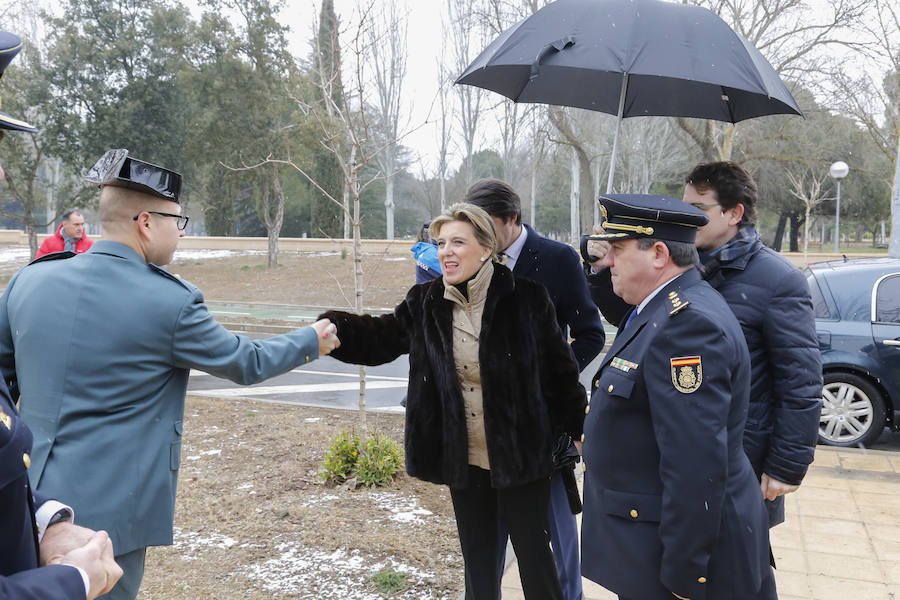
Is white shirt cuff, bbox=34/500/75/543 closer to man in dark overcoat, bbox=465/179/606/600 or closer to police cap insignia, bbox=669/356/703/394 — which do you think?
police cap insignia, bbox=669/356/703/394

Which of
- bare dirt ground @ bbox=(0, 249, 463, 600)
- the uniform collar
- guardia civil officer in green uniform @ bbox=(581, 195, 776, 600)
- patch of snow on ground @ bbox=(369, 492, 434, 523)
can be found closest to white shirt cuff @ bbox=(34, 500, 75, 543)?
the uniform collar

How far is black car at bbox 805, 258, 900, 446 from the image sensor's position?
22.0 ft

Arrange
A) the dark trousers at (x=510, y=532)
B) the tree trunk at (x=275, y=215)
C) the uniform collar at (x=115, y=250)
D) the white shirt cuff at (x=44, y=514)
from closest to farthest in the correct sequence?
the white shirt cuff at (x=44, y=514), the uniform collar at (x=115, y=250), the dark trousers at (x=510, y=532), the tree trunk at (x=275, y=215)

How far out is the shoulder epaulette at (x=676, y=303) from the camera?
7.13 feet

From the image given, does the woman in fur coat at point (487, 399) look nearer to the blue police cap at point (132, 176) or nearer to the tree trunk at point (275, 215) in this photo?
the blue police cap at point (132, 176)

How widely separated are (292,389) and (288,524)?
195 inches

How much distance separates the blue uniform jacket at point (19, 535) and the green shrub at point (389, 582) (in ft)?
8.40

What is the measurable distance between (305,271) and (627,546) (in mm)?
24749

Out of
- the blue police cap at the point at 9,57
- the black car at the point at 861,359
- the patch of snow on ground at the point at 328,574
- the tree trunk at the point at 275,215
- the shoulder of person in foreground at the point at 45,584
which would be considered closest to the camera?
the shoulder of person in foreground at the point at 45,584

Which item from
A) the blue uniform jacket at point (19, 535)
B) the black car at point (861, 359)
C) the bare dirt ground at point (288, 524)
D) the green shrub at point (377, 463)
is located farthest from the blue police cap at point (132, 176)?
the black car at point (861, 359)

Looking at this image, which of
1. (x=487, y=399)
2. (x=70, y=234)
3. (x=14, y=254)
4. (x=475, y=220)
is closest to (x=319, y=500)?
(x=487, y=399)

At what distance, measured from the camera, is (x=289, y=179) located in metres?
41.0

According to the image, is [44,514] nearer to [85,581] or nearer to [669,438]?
[85,581]

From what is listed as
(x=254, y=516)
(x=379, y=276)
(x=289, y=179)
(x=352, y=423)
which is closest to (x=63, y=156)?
(x=379, y=276)
